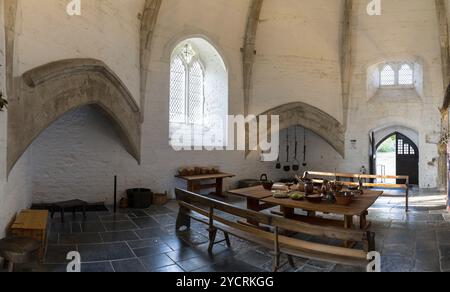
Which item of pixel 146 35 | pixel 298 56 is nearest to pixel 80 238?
pixel 146 35

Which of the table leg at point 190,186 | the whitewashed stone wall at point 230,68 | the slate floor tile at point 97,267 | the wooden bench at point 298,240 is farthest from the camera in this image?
the table leg at point 190,186

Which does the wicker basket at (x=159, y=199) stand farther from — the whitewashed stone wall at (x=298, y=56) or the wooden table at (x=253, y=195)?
the whitewashed stone wall at (x=298, y=56)

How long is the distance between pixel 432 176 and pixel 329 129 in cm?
374

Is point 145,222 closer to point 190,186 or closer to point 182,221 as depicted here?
point 182,221

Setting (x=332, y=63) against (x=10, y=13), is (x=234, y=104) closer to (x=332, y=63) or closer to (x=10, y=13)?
(x=332, y=63)

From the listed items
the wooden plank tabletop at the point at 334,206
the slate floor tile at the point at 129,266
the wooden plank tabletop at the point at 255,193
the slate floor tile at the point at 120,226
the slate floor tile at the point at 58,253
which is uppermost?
the wooden plank tabletop at the point at 255,193

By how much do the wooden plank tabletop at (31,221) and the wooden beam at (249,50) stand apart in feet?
22.8

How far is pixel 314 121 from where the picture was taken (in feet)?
37.0

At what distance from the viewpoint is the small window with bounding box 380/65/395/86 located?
37.9 feet

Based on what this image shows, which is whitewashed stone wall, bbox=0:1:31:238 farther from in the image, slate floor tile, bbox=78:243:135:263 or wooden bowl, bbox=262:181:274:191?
wooden bowl, bbox=262:181:274:191

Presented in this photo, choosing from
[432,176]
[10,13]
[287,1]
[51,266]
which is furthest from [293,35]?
[51,266]

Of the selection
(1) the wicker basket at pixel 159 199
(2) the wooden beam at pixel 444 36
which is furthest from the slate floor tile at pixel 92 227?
(2) the wooden beam at pixel 444 36

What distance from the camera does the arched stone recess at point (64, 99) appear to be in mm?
4355

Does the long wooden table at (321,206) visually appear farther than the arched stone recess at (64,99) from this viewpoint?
No
